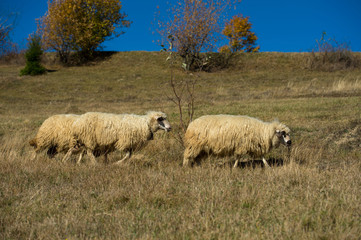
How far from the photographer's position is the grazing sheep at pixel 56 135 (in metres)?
9.09

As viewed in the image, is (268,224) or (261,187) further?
(261,187)

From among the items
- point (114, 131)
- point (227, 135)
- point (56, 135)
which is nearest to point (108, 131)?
point (114, 131)

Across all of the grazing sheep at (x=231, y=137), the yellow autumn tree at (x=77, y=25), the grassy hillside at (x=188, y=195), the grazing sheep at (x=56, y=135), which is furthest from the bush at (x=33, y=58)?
the grazing sheep at (x=231, y=137)

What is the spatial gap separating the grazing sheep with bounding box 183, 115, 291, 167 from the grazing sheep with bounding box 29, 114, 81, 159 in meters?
3.33

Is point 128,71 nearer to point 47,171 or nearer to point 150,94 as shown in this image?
point 150,94

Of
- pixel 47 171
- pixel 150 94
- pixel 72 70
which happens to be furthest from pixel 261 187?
pixel 72 70

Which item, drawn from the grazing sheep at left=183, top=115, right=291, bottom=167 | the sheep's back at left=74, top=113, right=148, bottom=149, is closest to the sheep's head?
the sheep's back at left=74, top=113, right=148, bottom=149

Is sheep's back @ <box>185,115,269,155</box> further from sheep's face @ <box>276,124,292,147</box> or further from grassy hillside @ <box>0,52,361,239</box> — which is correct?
grassy hillside @ <box>0,52,361,239</box>

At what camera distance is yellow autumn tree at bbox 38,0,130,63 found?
45156 millimetres

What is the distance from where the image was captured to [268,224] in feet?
13.2

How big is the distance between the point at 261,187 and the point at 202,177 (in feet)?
4.21

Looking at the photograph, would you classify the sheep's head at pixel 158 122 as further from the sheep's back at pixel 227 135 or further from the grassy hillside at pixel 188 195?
the sheep's back at pixel 227 135

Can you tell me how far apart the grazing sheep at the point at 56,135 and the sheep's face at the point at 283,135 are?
5334 mm

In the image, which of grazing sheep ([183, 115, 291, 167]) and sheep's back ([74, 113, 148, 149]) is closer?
grazing sheep ([183, 115, 291, 167])
